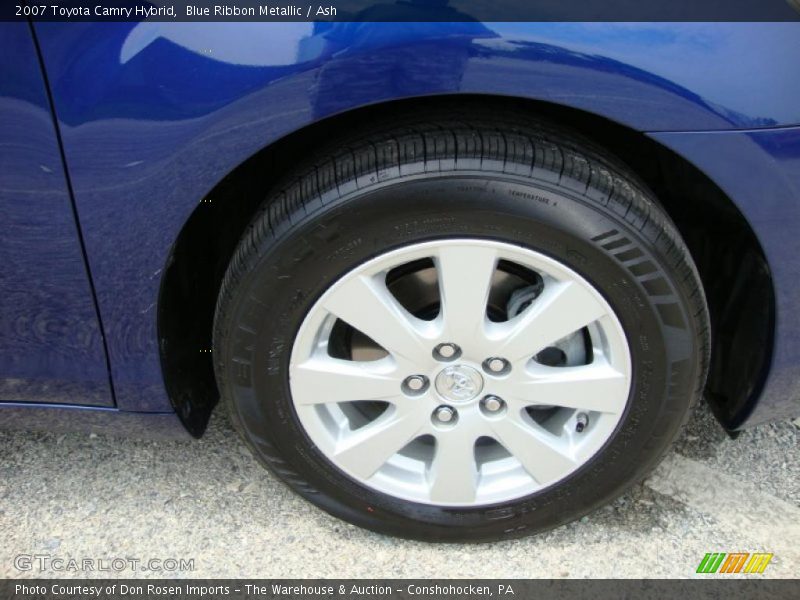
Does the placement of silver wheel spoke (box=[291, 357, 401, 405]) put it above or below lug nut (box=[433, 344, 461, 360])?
below

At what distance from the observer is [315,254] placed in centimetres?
158

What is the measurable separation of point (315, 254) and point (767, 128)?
33.9 inches

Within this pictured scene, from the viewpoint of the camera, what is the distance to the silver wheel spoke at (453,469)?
1.80 meters

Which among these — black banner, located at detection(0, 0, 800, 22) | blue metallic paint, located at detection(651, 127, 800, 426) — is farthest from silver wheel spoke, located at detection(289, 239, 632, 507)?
black banner, located at detection(0, 0, 800, 22)

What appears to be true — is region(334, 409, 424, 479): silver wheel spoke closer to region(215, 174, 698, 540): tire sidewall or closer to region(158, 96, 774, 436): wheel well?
region(215, 174, 698, 540): tire sidewall

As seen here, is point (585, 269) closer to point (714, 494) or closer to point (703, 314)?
point (703, 314)

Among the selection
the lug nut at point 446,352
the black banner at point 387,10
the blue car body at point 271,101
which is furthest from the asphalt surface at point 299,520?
the black banner at point 387,10

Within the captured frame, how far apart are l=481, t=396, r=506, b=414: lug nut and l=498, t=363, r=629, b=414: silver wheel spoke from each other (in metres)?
0.02

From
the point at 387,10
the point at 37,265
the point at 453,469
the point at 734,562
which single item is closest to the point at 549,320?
the point at 453,469

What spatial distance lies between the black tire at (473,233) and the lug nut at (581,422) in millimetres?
72

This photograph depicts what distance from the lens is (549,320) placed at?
1639 millimetres

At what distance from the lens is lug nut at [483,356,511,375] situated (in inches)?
66.8

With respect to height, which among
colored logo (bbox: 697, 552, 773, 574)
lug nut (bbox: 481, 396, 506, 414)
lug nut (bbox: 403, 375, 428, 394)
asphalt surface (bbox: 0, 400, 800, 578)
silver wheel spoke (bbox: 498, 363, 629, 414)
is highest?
silver wheel spoke (bbox: 498, 363, 629, 414)

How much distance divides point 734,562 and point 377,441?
2.94ft
